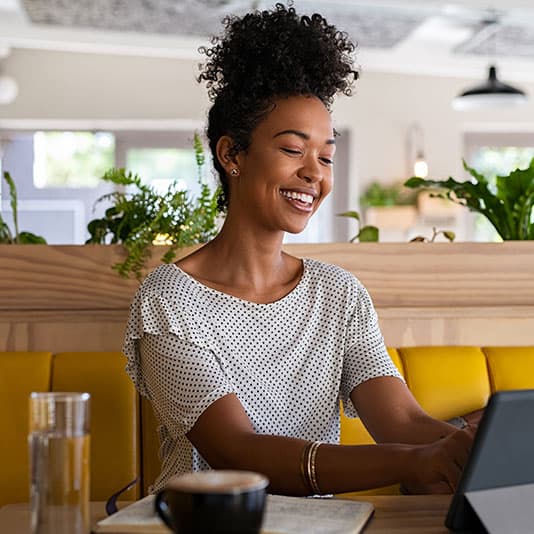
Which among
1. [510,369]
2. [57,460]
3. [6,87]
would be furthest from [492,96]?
[57,460]

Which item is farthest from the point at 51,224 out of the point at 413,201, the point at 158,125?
the point at 413,201

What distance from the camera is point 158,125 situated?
7941mm

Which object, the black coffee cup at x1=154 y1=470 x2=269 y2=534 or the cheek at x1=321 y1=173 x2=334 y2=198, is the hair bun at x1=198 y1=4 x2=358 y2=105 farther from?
the black coffee cup at x1=154 y1=470 x2=269 y2=534

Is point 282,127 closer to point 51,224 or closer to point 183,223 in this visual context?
point 183,223

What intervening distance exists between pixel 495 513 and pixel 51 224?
7047mm

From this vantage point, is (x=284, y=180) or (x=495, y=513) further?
(x=284, y=180)

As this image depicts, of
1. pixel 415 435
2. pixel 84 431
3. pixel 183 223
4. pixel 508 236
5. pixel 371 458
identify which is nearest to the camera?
pixel 84 431

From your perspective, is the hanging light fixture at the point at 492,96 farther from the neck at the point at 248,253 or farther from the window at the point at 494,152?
the neck at the point at 248,253

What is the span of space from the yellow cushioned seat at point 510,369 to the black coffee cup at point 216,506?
1.31 metres

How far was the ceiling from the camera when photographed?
6.50 meters

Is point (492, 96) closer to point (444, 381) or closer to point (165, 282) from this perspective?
point (444, 381)

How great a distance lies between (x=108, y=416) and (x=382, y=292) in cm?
65

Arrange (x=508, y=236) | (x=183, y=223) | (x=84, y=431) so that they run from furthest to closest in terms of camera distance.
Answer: (x=508, y=236)
(x=183, y=223)
(x=84, y=431)

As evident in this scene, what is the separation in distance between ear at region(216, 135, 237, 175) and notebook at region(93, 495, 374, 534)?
717 mm
